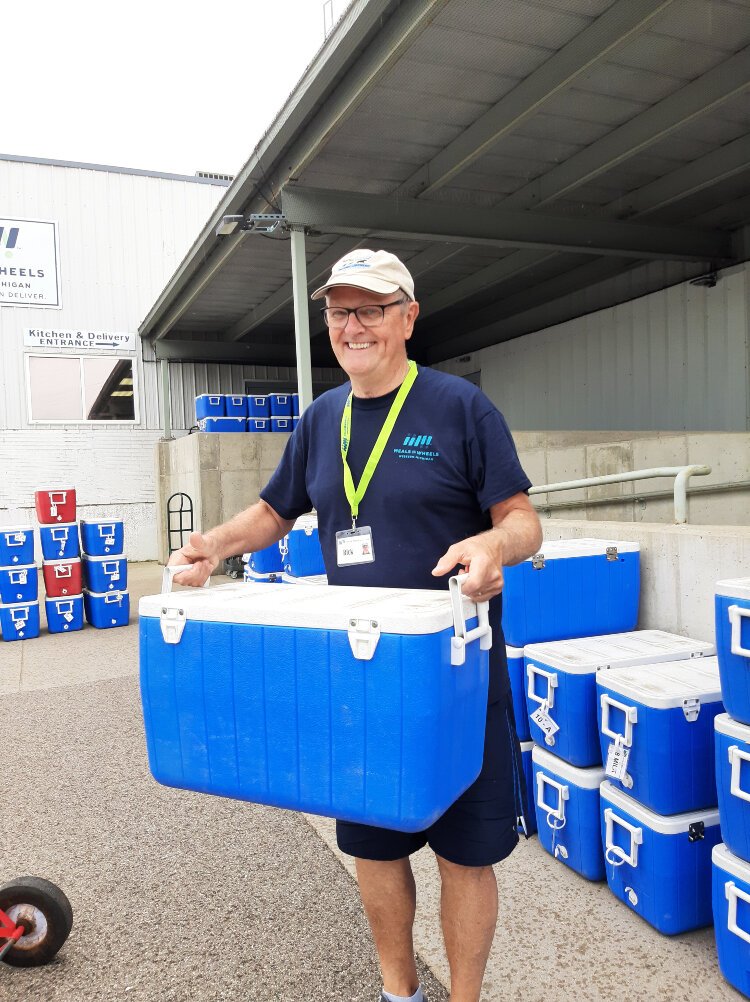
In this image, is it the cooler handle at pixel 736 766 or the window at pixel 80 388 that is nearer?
the cooler handle at pixel 736 766

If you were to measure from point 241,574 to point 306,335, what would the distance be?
16.0 feet

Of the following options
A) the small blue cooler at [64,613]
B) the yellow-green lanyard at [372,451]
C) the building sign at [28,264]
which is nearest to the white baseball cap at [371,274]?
the yellow-green lanyard at [372,451]

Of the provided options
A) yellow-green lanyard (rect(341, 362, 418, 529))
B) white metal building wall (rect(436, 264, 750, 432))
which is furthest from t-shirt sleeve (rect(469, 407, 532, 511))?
white metal building wall (rect(436, 264, 750, 432))

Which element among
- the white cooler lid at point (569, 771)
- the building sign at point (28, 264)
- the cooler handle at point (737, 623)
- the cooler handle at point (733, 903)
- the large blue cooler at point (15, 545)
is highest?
the building sign at point (28, 264)

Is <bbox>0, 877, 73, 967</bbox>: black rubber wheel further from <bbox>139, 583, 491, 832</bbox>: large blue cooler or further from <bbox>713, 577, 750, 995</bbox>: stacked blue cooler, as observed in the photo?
<bbox>713, 577, 750, 995</bbox>: stacked blue cooler

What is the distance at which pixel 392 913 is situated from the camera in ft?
5.83

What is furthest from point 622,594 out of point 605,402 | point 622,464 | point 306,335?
point 605,402

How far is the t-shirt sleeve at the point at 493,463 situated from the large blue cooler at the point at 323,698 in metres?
0.29

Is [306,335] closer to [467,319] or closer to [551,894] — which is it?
[551,894]

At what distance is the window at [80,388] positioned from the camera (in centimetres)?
1381

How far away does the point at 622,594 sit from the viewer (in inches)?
134

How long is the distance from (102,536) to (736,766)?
7444 mm

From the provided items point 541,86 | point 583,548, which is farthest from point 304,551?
point 541,86

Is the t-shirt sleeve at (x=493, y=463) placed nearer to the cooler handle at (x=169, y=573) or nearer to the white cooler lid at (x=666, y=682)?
the cooler handle at (x=169, y=573)
